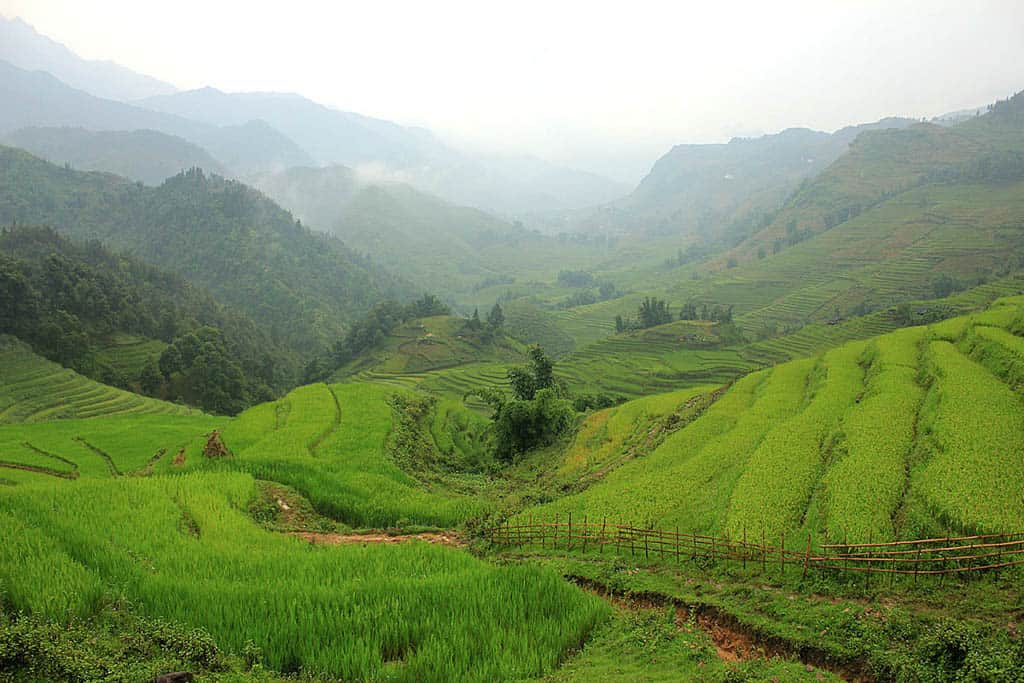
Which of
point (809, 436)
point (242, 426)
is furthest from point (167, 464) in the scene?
point (809, 436)

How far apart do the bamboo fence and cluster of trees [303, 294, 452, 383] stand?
84583 millimetres

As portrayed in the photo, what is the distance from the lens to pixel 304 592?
36.6ft

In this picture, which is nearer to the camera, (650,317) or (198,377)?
(198,377)

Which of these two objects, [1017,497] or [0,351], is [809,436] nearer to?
[1017,497]

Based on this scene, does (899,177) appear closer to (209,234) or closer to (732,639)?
(732,639)

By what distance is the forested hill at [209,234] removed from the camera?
14338 centimetres

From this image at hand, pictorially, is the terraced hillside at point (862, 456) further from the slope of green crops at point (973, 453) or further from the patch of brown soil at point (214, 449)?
the patch of brown soil at point (214, 449)

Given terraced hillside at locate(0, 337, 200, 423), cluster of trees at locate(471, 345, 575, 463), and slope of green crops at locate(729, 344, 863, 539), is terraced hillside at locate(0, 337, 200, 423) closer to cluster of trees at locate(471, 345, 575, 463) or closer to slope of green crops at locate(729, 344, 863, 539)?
cluster of trees at locate(471, 345, 575, 463)

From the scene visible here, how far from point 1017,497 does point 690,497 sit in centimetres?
857

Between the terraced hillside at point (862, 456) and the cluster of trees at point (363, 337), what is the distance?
8169 centimetres

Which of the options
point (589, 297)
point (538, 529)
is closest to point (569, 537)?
point (538, 529)

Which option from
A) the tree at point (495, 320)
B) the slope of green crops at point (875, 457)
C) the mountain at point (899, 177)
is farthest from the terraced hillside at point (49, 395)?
the mountain at point (899, 177)

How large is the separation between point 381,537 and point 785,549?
12.5 metres

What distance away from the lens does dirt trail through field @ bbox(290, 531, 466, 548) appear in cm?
1747
